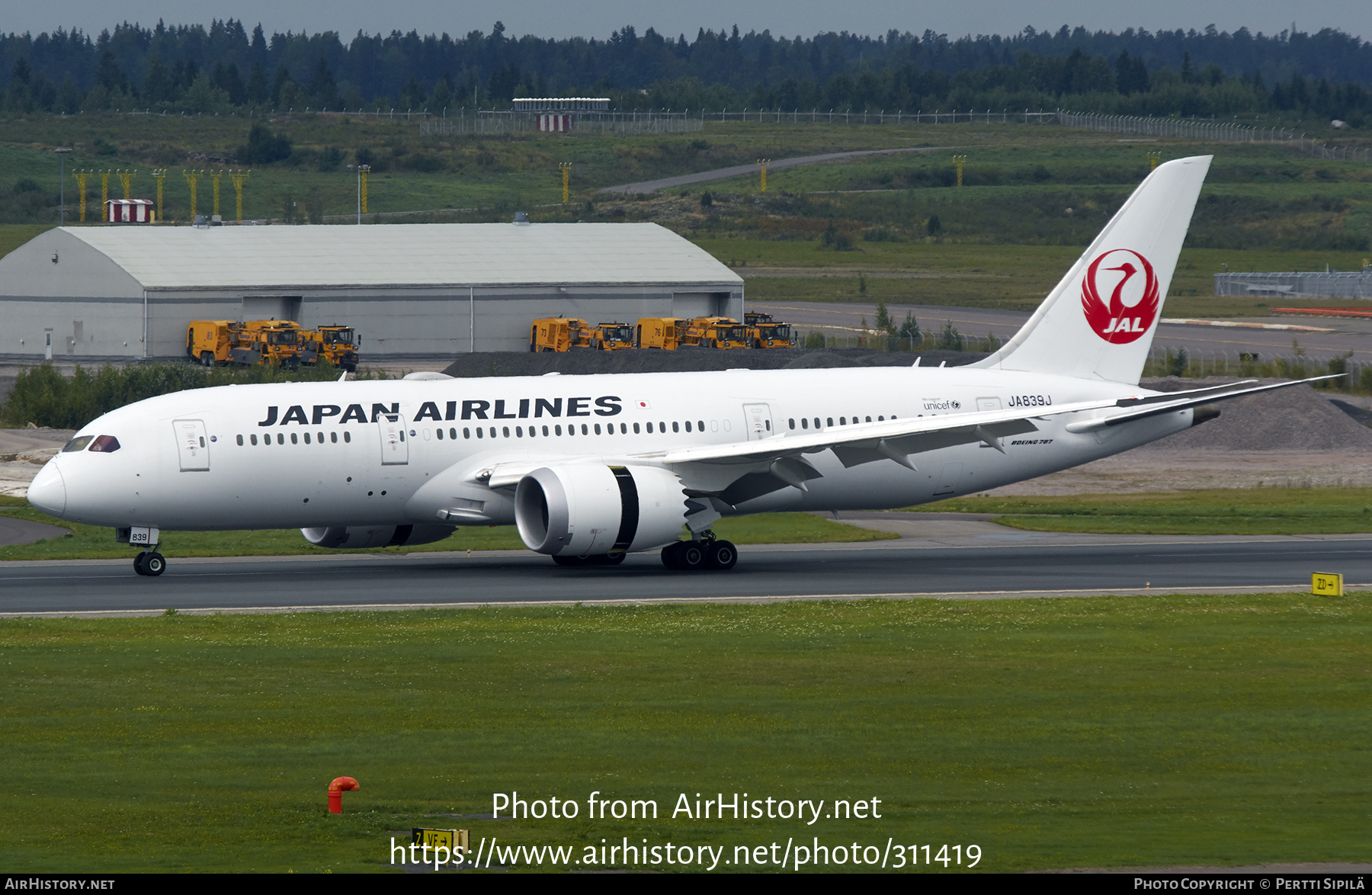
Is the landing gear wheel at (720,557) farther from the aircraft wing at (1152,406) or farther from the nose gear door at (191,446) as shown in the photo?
the nose gear door at (191,446)

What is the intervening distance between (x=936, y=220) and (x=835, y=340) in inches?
3064

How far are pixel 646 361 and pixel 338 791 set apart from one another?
66230 mm

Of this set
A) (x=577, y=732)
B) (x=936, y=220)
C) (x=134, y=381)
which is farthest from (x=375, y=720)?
(x=936, y=220)

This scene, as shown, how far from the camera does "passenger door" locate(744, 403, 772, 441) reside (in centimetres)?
4425

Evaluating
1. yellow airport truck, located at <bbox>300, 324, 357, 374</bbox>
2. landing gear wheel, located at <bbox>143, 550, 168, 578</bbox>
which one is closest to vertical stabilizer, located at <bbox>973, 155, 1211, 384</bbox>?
landing gear wheel, located at <bbox>143, 550, 168, 578</bbox>

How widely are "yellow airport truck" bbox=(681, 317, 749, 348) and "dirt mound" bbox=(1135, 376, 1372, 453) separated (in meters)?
28.1

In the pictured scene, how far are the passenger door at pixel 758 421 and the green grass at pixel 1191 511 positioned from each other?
1037 cm

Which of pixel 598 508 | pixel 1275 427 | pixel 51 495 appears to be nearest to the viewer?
pixel 51 495

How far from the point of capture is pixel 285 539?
49750 millimetres

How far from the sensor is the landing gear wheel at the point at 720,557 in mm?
42562

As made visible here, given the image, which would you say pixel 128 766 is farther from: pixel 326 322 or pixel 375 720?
pixel 326 322

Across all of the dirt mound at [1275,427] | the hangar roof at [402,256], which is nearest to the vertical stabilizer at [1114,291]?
the dirt mound at [1275,427]

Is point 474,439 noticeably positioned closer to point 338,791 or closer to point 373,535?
point 373,535

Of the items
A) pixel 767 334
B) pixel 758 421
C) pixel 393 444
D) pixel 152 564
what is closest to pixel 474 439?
pixel 393 444
